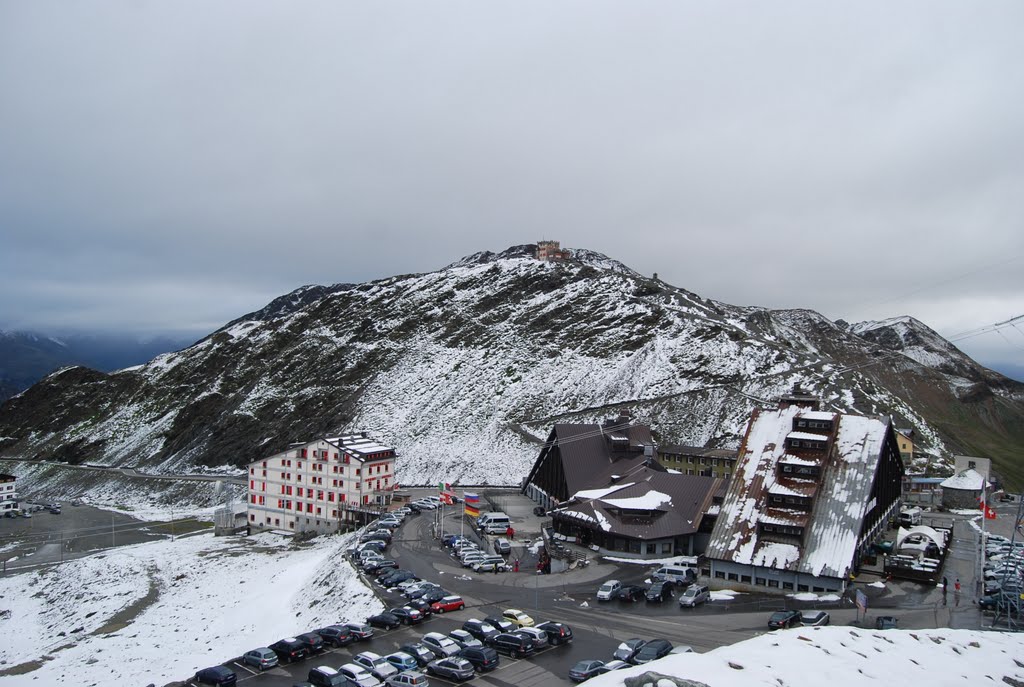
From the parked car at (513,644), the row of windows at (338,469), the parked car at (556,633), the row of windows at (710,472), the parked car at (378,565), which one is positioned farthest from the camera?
the row of windows at (710,472)

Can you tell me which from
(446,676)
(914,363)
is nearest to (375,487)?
(446,676)

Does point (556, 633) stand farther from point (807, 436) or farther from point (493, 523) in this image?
point (807, 436)

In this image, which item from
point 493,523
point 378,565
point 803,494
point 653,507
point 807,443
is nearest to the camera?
point 378,565

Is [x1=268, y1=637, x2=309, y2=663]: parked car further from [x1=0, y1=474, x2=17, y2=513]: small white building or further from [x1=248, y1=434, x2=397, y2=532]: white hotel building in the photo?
[x1=0, y1=474, x2=17, y2=513]: small white building

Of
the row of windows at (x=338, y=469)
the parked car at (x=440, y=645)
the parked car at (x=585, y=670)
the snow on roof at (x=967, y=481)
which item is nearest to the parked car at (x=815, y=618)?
the parked car at (x=585, y=670)

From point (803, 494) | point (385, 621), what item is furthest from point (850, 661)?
point (803, 494)

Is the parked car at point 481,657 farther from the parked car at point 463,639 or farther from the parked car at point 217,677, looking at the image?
the parked car at point 217,677
